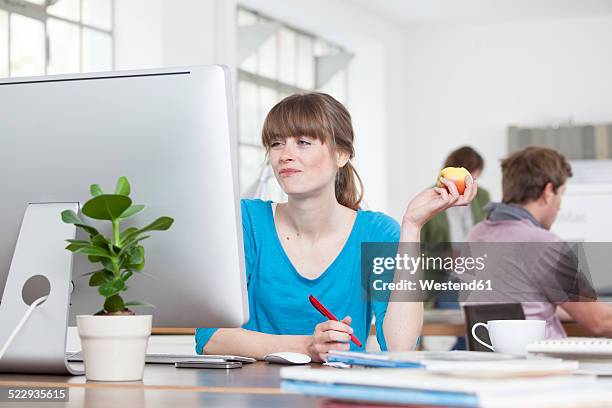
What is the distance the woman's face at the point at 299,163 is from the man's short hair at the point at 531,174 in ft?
4.79

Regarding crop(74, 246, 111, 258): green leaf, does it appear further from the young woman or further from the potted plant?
the young woman

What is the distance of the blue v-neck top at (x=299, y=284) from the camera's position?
2080mm

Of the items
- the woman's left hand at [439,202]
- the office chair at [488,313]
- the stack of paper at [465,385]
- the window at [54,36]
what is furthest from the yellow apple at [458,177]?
the window at [54,36]

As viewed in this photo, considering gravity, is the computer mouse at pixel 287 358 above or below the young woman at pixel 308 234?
below

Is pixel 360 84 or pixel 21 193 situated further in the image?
pixel 360 84

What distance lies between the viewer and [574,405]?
0.84 meters

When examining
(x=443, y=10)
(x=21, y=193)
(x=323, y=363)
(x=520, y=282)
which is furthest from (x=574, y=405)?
(x=443, y=10)

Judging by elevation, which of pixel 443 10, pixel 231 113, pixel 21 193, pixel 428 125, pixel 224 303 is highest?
pixel 443 10

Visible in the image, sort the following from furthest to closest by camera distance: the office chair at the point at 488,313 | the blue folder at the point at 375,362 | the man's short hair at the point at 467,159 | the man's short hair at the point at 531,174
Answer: the man's short hair at the point at 467,159 → the man's short hair at the point at 531,174 → the office chair at the point at 488,313 → the blue folder at the point at 375,362

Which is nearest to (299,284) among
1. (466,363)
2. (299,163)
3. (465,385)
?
(299,163)

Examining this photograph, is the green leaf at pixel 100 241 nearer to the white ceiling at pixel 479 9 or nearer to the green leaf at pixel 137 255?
the green leaf at pixel 137 255

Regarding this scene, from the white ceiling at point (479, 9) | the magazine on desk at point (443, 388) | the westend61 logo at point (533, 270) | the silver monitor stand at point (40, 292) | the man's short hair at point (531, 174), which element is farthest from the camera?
the white ceiling at point (479, 9)

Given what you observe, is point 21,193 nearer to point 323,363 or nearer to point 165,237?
point 165,237

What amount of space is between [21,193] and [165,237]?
0.82 ft
